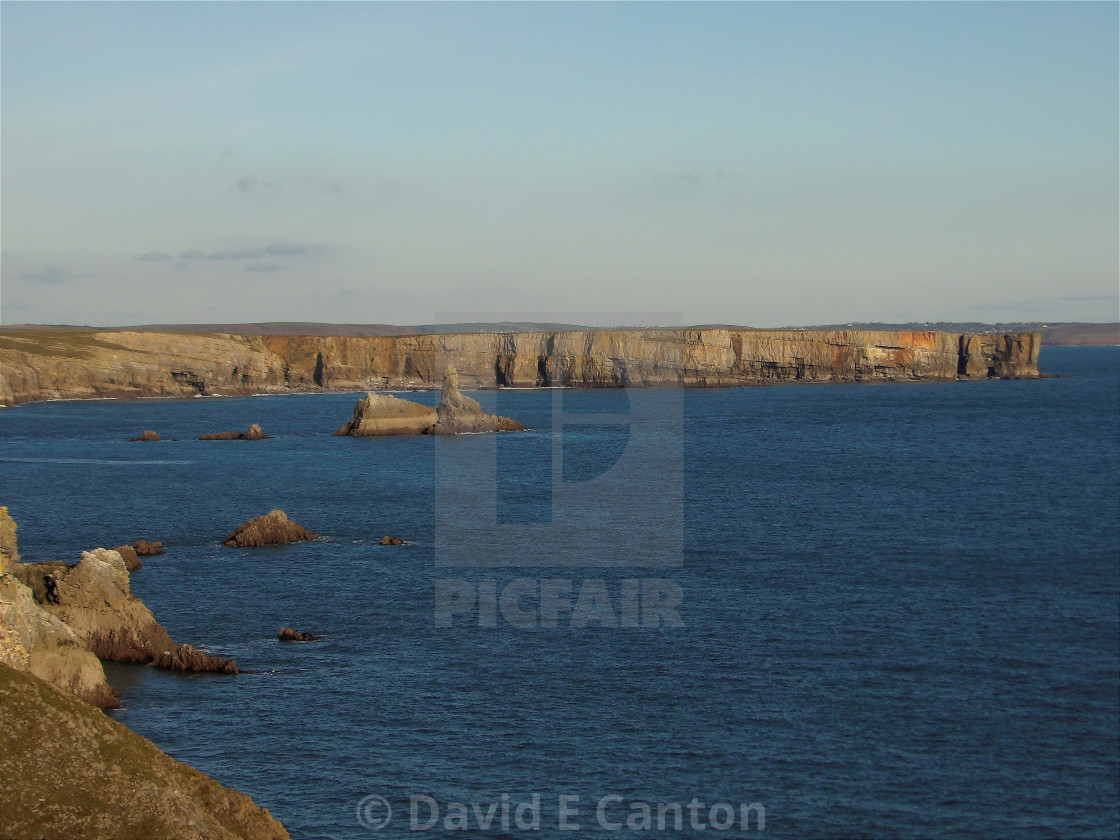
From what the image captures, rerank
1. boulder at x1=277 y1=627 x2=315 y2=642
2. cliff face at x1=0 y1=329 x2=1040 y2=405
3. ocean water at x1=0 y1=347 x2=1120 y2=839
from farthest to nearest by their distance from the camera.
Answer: cliff face at x1=0 y1=329 x2=1040 y2=405, boulder at x1=277 y1=627 x2=315 y2=642, ocean water at x1=0 y1=347 x2=1120 y2=839

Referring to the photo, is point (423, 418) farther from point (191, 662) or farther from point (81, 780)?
point (81, 780)

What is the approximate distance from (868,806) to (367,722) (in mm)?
14202

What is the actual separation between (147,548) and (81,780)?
4079 cm

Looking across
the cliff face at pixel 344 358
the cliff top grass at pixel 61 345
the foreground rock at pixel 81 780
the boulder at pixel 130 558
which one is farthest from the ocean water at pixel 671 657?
the cliff face at pixel 344 358

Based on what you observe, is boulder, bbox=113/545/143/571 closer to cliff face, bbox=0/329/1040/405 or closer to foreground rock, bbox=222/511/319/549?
foreground rock, bbox=222/511/319/549

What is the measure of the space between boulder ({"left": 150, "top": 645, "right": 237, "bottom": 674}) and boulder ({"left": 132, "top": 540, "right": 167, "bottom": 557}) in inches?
758

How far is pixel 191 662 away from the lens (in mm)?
35000

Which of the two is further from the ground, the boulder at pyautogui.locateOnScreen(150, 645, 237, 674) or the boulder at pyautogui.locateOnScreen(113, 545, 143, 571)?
the boulder at pyautogui.locateOnScreen(113, 545, 143, 571)

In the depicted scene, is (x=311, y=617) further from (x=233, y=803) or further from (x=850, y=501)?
(x=850, y=501)

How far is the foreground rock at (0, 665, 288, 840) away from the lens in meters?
14.7

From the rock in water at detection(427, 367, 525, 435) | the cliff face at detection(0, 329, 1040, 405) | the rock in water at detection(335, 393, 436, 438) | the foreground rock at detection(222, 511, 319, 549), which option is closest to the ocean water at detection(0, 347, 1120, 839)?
the foreground rock at detection(222, 511, 319, 549)

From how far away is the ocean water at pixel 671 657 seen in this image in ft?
86.1

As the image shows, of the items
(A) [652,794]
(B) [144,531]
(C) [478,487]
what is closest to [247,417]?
(C) [478,487]

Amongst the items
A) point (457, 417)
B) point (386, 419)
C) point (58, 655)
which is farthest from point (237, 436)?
point (58, 655)
